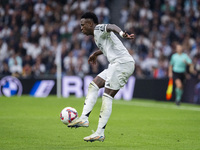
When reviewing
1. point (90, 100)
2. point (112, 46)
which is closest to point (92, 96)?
point (90, 100)

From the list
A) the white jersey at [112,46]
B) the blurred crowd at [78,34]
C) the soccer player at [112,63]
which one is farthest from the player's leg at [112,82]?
the blurred crowd at [78,34]

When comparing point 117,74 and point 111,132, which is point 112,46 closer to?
point 117,74

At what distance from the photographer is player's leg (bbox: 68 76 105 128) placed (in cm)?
812

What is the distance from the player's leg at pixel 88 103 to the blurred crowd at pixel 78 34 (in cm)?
1357

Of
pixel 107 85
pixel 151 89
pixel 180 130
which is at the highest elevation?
pixel 107 85

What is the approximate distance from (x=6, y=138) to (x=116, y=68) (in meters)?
2.41

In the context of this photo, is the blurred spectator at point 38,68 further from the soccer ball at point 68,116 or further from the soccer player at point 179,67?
the soccer ball at point 68,116

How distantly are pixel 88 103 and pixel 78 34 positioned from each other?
55.2ft

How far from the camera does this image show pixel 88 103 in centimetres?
844

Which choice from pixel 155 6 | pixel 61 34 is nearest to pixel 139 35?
pixel 155 6

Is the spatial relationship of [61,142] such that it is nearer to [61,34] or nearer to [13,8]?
[61,34]

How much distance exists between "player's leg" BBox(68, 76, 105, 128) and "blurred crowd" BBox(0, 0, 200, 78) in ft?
44.5

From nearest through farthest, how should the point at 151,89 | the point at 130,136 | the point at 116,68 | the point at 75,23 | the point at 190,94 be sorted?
the point at 116,68 → the point at 130,136 → the point at 190,94 → the point at 151,89 → the point at 75,23

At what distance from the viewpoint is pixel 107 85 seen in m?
8.09
